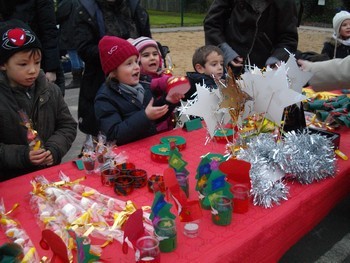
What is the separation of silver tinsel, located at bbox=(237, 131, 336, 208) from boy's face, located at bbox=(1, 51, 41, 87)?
1.07 m

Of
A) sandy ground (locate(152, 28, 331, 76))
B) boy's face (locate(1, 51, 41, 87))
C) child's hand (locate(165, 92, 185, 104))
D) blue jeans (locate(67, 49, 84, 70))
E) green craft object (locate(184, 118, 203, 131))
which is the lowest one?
sandy ground (locate(152, 28, 331, 76))

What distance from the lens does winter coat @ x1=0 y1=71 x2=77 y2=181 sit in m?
1.84

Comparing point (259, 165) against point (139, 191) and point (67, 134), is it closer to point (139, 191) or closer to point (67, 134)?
point (139, 191)

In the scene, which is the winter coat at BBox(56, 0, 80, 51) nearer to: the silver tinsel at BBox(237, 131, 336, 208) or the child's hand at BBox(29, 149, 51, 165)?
the child's hand at BBox(29, 149, 51, 165)

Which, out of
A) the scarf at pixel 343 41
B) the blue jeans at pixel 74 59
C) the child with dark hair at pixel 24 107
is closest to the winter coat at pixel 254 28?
the child with dark hair at pixel 24 107

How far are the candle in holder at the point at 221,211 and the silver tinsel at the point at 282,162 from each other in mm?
182

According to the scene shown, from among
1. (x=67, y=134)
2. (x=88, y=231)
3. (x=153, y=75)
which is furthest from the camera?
(x=153, y=75)

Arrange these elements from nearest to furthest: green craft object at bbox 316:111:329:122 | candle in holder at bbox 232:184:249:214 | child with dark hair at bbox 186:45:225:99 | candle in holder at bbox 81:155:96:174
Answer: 1. candle in holder at bbox 232:184:249:214
2. candle in holder at bbox 81:155:96:174
3. green craft object at bbox 316:111:329:122
4. child with dark hair at bbox 186:45:225:99

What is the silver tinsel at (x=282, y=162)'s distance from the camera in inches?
56.8

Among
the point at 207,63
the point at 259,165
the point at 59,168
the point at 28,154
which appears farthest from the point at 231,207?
the point at 207,63

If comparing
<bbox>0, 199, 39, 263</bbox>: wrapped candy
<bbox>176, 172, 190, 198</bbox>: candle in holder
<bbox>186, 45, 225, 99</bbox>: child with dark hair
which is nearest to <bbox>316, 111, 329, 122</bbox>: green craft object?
<bbox>186, 45, 225, 99</bbox>: child with dark hair

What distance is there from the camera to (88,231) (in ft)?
3.86

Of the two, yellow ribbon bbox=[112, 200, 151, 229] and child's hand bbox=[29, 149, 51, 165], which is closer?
yellow ribbon bbox=[112, 200, 151, 229]

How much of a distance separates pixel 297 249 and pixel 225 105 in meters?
1.32
